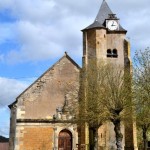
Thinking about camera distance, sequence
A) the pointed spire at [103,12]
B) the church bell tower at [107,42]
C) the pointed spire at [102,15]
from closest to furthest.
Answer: the church bell tower at [107,42] → the pointed spire at [102,15] → the pointed spire at [103,12]

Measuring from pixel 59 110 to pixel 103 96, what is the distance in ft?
25.9

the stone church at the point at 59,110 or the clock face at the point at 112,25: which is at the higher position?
the clock face at the point at 112,25

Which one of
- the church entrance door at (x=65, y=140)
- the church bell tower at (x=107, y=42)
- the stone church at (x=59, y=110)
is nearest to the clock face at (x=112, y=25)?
the church bell tower at (x=107, y=42)

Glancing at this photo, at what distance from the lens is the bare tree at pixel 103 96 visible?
26.7 meters

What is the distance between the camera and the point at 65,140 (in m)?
34.4

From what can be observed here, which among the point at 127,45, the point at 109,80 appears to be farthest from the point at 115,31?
the point at 109,80

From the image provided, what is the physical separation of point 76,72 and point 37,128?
22.0 ft

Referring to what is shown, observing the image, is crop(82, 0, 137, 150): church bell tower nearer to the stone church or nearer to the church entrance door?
the stone church

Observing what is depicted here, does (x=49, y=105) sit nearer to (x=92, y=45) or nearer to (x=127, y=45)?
(x=92, y=45)

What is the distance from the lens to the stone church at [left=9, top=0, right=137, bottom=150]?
33.8 metres

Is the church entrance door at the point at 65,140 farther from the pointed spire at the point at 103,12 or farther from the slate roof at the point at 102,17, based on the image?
the pointed spire at the point at 103,12

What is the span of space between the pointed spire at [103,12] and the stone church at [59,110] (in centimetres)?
208

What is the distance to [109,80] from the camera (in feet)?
97.2

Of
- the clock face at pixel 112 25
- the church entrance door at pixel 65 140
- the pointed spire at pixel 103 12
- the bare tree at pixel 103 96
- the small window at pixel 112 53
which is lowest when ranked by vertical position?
the church entrance door at pixel 65 140
